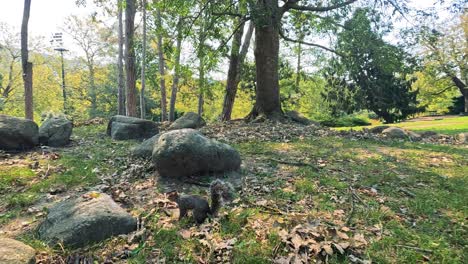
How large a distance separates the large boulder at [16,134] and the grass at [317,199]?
0.93 metres

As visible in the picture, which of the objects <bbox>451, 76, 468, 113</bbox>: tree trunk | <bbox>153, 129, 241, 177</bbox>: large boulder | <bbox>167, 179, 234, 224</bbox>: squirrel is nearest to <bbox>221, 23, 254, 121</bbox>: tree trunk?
<bbox>153, 129, 241, 177</bbox>: large boulder

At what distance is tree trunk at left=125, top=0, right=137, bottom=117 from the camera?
1062 centimetres

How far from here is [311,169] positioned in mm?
4750

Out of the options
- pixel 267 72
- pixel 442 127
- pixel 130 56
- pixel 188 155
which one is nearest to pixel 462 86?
pixel 442 127

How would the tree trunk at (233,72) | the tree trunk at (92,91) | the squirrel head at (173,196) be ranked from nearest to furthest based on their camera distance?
1. the squirrel head at (173,196)
2. the tree trunk at (233,72)
3. the tree trunk at (92,91)

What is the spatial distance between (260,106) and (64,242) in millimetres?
7153

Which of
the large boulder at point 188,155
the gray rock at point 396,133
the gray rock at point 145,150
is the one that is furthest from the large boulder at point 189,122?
the gray rock at point 396,133

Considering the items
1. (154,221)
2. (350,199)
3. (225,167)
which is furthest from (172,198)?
(350,199)

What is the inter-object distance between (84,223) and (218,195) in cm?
134

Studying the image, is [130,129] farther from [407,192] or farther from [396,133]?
[396,133]

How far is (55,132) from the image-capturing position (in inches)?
269

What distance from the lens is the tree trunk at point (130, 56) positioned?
418 inches

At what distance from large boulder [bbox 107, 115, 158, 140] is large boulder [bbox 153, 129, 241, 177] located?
367cm

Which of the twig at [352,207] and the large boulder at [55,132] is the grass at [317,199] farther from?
the large boulder at [55,132]
